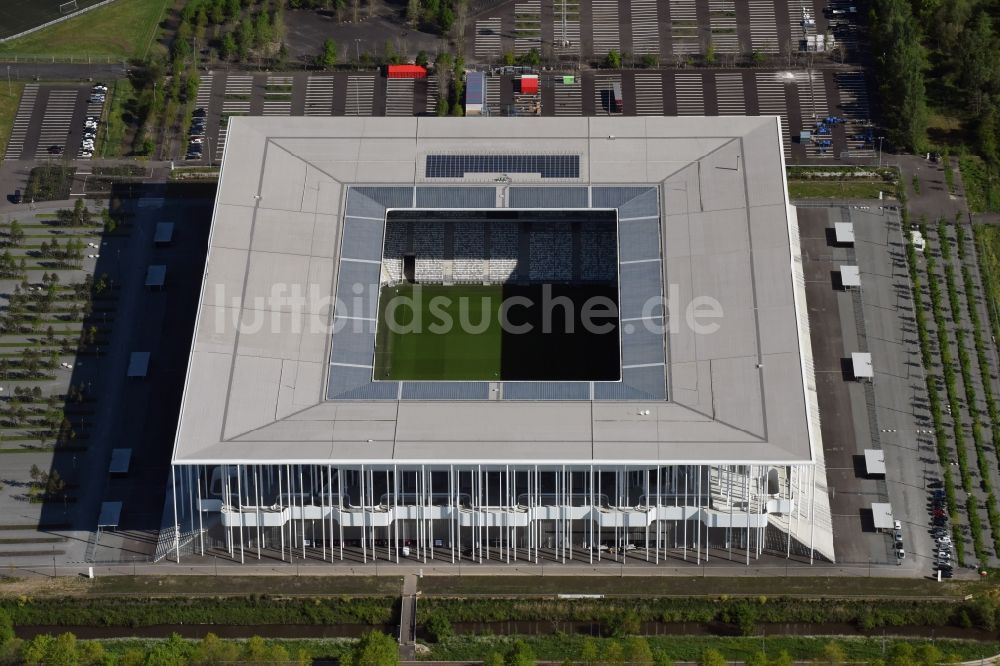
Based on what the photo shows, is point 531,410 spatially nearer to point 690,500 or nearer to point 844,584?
point 690,500

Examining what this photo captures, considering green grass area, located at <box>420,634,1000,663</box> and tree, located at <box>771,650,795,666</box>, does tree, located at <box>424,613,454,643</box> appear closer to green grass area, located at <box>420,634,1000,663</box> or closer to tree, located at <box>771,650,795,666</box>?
green grass area, located at <box>420,634,1000,663</box>

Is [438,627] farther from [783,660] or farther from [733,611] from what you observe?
[783,660]

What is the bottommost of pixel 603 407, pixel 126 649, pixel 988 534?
pixel 126 649

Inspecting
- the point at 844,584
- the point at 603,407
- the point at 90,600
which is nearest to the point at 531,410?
the point at 603,407

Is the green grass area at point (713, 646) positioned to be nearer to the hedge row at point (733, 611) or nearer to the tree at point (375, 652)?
the hedge row at point (733, 611)

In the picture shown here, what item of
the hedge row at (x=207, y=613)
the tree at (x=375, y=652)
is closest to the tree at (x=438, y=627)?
the hedge row at (x=207, y=613)
